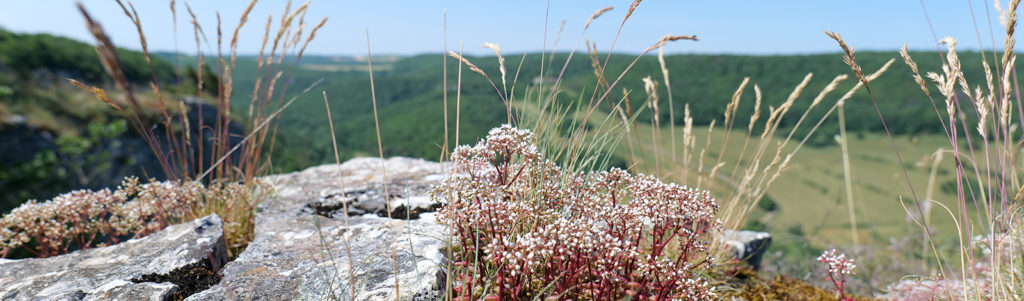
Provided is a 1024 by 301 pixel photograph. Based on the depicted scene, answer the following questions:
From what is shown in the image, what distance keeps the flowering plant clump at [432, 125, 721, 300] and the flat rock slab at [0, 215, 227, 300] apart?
108 cm

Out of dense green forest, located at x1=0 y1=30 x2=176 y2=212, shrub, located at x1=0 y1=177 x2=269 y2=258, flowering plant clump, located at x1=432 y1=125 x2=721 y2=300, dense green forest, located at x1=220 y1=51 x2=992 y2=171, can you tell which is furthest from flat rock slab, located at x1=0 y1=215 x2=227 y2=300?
dense green forest, located at x1=220 y1=51 x2=992 y2=171

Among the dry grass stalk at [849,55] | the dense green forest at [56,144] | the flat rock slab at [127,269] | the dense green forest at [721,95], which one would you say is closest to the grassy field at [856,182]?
the dense green forest at [721,95]

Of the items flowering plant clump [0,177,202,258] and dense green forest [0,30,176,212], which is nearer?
flowering plant clump [0,177,202,258]

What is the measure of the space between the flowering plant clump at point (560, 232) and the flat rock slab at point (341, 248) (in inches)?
7.7

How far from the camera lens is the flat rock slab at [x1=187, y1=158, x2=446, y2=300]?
1.93 m

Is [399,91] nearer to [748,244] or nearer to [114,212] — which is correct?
[114,212]

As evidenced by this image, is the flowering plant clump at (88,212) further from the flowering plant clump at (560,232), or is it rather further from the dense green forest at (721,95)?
the dense green forest at (721,95)

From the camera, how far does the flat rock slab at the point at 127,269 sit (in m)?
2.11

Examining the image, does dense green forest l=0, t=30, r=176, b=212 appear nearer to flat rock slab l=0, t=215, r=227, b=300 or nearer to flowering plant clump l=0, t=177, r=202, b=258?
flowering plant clump l=0, t=177, r=202, b=258

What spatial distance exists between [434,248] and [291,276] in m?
0.64

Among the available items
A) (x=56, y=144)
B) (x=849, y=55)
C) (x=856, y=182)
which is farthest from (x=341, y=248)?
(x=856, y=182)

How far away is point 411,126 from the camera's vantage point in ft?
178

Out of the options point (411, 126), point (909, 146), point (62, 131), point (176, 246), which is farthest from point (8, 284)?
point (909, 146)

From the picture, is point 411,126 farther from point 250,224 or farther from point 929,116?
point 929,116
